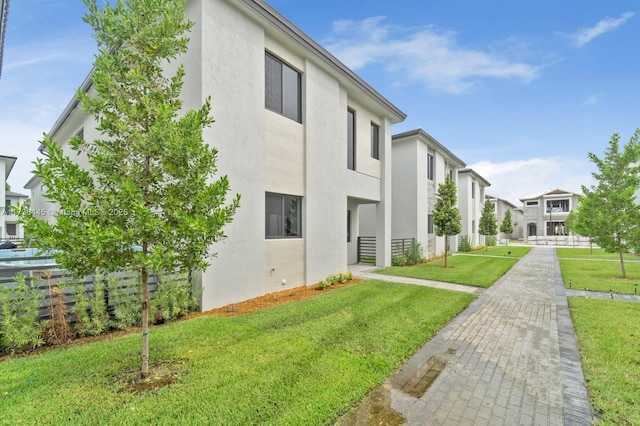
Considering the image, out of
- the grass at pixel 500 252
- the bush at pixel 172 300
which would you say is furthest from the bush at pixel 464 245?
the bush at pixel 172 300

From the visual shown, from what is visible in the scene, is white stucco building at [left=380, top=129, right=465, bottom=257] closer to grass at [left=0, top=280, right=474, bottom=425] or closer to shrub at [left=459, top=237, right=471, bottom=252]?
shrub at [left=459, top=237, right=471, bottom=252]

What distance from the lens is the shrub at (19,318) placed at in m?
4.48

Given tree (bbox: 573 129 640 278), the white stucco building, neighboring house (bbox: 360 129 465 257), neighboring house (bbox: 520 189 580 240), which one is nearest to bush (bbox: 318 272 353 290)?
neighboring house (bbox: 360 129 465 257)

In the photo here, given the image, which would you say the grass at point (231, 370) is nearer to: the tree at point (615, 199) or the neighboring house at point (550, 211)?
the tree at point (615, 199)

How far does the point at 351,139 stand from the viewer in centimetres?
1355

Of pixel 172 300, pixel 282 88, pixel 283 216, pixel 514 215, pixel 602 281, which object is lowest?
pixel 602 281

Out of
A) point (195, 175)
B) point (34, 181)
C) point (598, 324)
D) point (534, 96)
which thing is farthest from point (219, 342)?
point (34, 181)

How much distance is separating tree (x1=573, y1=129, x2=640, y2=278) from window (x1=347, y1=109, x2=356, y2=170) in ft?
35.3

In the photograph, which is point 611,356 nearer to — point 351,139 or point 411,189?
point 351,139

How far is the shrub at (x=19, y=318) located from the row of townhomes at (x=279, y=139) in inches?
117

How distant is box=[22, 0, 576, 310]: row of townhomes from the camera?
7426mm

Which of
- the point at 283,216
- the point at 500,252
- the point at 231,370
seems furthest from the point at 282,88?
the point at 500,252

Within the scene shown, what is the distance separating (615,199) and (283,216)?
45.9ft

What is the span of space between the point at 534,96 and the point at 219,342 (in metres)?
21.6
